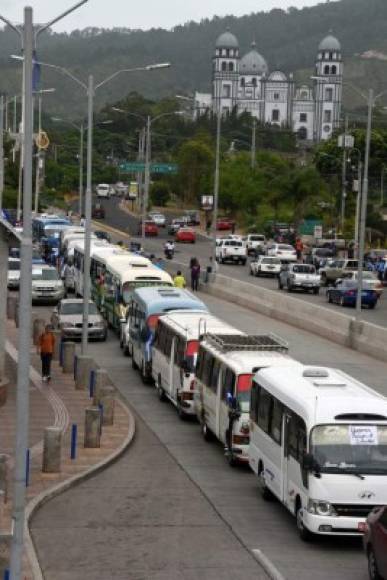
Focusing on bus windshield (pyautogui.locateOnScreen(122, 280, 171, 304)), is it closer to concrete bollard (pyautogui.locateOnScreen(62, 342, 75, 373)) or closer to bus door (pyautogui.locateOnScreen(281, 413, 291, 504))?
concrete bollard (pyautogui.locateOnScreen(62, 342, 75, 373))

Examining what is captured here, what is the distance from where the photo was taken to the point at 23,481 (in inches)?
547

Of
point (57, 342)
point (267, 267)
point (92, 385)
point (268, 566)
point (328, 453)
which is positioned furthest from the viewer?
point (267, 267)

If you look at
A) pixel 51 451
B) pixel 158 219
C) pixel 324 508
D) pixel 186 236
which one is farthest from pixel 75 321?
pixel 158 219

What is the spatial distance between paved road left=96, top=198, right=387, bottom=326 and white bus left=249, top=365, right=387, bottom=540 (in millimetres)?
29018

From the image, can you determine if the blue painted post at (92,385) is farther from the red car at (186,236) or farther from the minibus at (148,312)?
the red car at (186,236)

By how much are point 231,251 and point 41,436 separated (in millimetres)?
53343

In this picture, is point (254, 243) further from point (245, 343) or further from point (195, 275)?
point (245, 343)

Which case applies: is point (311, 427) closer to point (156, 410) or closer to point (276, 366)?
point (276, 366)

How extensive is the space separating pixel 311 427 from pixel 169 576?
277 cm

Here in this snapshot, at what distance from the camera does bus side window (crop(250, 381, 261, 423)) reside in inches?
813

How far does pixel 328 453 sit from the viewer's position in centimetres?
1731

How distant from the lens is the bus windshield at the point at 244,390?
72.7ft

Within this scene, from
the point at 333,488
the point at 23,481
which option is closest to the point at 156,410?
the point at 333,488

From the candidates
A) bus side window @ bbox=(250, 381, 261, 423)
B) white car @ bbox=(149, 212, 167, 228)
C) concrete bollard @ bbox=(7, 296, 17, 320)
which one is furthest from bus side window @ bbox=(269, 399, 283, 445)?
white car @ bbox=(149, 212, 167, 228)
